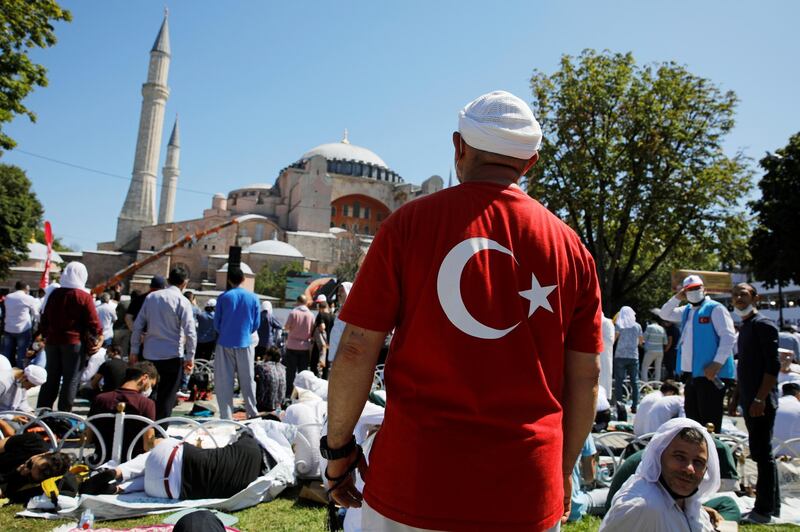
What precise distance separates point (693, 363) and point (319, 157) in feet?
210

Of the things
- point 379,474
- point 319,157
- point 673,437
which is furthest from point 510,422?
point 319,157

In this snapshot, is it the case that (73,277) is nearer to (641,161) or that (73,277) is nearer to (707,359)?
(707,359)

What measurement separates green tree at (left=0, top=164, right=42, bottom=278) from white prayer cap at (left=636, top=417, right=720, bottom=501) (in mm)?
42312

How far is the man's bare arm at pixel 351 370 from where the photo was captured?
154 centimetres

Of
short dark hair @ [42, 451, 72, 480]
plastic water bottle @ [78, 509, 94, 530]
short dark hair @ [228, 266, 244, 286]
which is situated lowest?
plastic water bottle @ [78, 509, 94, 530]

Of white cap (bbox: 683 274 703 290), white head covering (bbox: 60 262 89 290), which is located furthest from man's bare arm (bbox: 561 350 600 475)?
white head covering (bbox: 60 262 89 290)

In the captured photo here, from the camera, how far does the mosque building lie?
173 ft

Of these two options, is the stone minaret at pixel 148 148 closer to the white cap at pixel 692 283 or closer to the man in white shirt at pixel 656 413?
the white cap at pixel 692 283

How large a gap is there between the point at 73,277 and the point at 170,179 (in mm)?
65619

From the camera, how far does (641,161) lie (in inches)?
774

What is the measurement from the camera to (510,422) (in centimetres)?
146

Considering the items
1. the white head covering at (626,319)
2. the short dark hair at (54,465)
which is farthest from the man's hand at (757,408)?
the short dark hair at (54,465)

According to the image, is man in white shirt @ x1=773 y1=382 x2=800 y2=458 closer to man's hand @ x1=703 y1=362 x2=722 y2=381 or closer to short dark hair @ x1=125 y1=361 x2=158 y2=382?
man's hand @ x1=703 y1=362 x2=722 y2=381

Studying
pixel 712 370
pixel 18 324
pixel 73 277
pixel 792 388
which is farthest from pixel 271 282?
pixel 712 370
